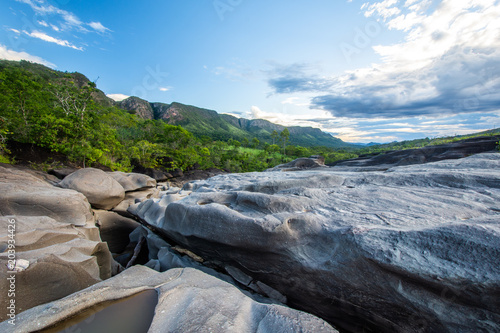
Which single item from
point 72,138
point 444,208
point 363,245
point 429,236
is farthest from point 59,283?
point 72,138

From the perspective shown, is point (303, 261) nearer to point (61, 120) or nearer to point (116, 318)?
point (116, 318)

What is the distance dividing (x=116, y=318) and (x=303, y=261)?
3.15 meters

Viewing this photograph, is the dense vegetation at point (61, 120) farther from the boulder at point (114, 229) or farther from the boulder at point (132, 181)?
the boulder at point (114, 229)

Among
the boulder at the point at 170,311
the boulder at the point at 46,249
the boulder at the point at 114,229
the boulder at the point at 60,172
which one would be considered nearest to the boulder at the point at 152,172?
the boulder at the point at 60,172

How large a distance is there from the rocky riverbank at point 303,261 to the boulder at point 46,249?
0.08 ft

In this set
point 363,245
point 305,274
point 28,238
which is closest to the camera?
point 363,245

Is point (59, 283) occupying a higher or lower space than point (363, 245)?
lower

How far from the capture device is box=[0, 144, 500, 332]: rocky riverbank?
8.51ft

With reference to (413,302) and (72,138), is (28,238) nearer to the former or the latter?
(413,302)

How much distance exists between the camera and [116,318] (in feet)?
9.92

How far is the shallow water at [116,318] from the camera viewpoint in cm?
282

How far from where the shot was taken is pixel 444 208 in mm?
3955

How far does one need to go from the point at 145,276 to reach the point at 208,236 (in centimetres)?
151

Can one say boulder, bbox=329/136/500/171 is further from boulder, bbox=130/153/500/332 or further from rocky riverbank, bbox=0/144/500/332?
boulder, bbox=130/153/500/332
